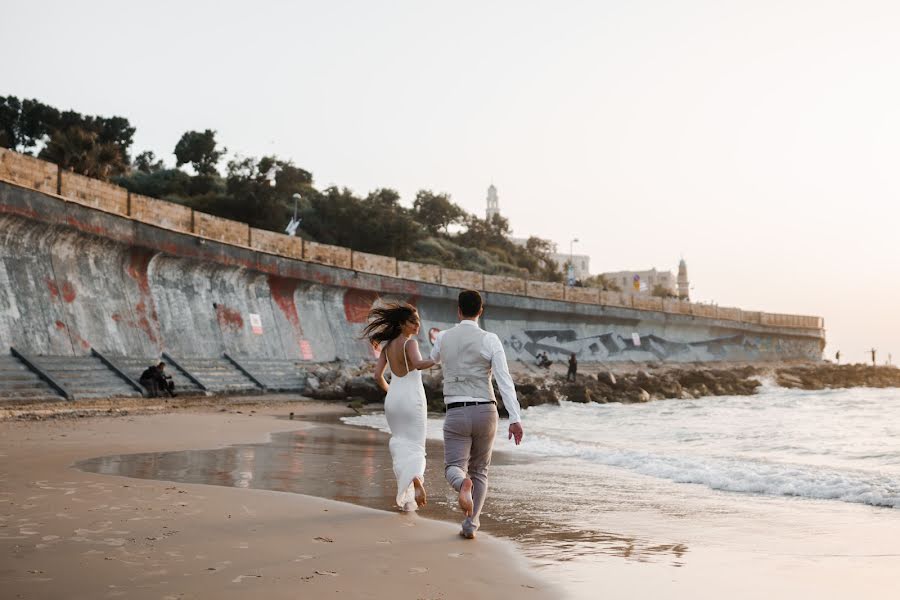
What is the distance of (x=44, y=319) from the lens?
64.3ft

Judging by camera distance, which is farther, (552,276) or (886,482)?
(552,276)

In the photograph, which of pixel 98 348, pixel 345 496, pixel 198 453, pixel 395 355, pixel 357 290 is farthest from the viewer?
pixel 357 290

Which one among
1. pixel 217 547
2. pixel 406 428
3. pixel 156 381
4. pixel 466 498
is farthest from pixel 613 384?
pixel 217 547

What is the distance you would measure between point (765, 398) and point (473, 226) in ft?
183

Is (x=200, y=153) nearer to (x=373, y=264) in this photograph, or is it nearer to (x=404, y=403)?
(x=373, y=264)

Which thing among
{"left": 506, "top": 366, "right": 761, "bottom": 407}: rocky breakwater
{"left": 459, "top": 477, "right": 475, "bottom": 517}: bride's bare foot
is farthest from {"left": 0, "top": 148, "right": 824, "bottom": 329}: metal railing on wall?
{"left": 459, "top": 477, "right": 475, "bottom": 517}: bride's bare foot

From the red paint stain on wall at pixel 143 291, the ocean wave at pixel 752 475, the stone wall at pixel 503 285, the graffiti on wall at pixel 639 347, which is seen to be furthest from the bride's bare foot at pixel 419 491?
the graffiti on wall at pixel 639 347

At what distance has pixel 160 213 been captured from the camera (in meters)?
25.6

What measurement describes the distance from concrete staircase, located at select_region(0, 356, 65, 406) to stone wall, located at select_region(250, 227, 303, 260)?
42.5ft

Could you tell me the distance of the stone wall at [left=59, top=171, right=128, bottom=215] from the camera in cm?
2148

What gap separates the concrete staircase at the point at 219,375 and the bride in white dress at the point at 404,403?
58.2 feet

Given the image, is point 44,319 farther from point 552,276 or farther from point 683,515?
point 552,276

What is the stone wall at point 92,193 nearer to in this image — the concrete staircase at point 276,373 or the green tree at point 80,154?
the concrete staircase at point 276,373

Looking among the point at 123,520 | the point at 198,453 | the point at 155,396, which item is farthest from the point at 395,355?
the point at 155,396
